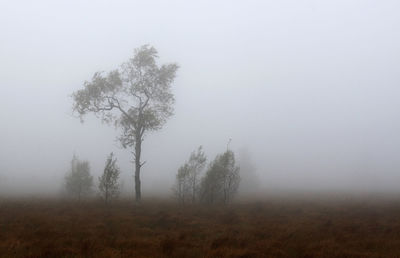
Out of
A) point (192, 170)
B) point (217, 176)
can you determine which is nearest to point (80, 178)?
point (192, 170)

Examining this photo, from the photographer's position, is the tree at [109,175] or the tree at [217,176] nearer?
the tree at [109,175]

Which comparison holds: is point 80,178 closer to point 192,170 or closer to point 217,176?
point 192,170

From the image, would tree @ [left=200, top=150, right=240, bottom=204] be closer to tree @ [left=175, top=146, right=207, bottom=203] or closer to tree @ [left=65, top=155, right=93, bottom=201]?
tree @ [left=175, top=146, right=207, bottom=203]

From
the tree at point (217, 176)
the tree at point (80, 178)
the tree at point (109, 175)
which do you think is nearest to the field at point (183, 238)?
the tree at point (109, 175)

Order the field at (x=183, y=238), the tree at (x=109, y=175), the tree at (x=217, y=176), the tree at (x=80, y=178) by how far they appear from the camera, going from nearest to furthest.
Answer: the field at (x=183, y=238) < the tree at (x=109, y=175) < the tree at (x=217, y=176) < the tree at (x=80, y=178)

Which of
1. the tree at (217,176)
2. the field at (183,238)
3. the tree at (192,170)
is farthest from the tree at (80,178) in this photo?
the field at (183,238)

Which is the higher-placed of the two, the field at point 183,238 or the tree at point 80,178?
the tree at point 80,178

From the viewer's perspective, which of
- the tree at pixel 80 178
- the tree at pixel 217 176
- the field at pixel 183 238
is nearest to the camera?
the field at pixel 183 238

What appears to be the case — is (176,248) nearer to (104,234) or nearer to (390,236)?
(104,234)

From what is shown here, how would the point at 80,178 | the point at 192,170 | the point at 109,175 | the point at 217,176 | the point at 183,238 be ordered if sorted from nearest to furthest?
the point at 183,238 < the point at 109,175 < the point at 217,176 < the point at 192,170 < the point at 80,178

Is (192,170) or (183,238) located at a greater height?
(192,170)

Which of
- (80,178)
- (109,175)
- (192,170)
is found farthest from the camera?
(80,178)

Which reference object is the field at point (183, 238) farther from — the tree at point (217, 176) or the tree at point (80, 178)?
the tree at point (80, 178)

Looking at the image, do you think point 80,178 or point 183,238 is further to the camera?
point 80,178
